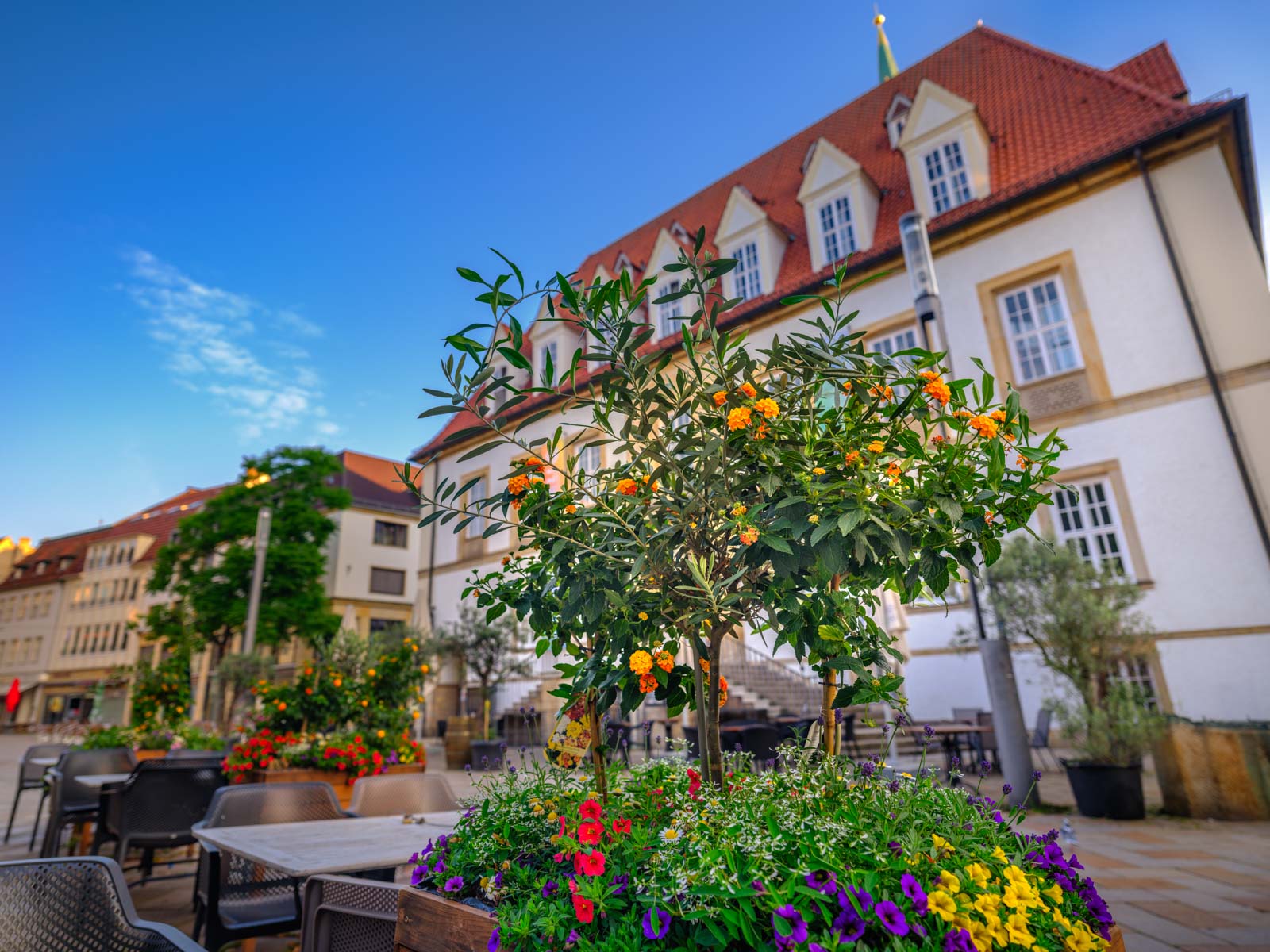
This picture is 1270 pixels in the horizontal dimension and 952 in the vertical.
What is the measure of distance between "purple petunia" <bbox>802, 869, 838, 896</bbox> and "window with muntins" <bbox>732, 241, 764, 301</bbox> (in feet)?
55.5

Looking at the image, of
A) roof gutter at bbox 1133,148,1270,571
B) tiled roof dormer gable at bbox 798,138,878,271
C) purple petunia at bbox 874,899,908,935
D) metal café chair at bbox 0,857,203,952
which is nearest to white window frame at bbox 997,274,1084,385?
roof gutter at bbox 1133,148,1270,571

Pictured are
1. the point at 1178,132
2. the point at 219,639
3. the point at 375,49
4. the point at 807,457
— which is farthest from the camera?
the point at 219,639

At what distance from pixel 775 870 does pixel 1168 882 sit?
5.01 m

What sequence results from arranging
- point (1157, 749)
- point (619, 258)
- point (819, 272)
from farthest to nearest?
point (619, 258) → point (819, 272) → point (1157, 749)

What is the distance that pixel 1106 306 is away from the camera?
12.0m

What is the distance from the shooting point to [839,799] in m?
1.77

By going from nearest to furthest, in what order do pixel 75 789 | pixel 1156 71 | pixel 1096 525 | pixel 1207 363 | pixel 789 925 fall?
1. pixel 789 925
2. pixel 75 789
3. pixel 1207 363
4. pixel 1096 525
5. pixel 1156 71

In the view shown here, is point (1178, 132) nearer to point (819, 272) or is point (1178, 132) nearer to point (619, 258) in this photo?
point (819, 272)

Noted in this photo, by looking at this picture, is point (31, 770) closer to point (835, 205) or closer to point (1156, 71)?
point (835, 205)

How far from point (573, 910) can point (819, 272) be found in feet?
51.0

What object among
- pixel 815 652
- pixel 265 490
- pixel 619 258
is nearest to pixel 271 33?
pixel 815 652

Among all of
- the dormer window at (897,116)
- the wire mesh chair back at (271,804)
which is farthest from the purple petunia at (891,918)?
the dormer window at (897,116)

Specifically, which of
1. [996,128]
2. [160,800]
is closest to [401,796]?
[160,800]

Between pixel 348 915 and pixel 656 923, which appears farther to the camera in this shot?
pixel 348 915
